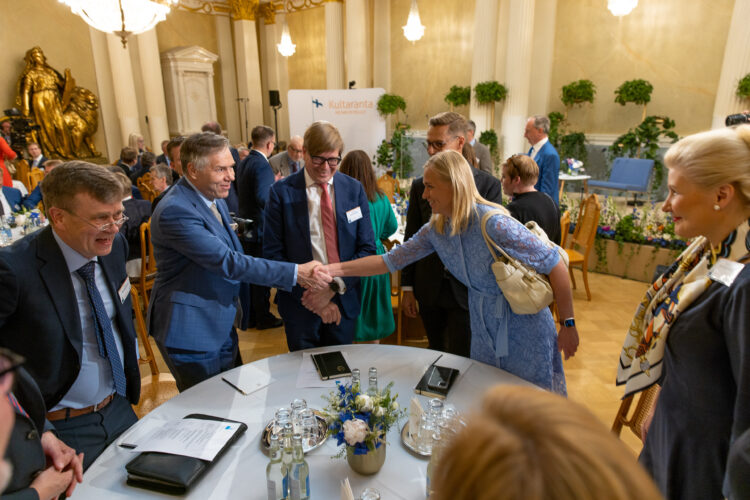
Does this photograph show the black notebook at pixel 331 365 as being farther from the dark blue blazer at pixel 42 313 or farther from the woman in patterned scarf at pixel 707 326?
the woman in patterned scarf at pixel 707 326

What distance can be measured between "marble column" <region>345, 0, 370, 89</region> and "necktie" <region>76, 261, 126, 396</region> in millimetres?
9834

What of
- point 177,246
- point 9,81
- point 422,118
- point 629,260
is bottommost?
point 629,260

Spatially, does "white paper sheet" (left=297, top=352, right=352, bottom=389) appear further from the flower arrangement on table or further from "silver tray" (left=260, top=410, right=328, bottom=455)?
the flower arrangement on table

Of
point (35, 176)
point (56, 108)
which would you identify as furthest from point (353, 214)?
point (56, 108)

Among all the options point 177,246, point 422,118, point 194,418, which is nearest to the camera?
point 194,418

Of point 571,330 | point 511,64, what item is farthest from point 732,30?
point 571,330

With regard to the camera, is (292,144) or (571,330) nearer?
(571,330)

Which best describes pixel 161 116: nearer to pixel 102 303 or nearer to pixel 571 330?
pixel 102 303

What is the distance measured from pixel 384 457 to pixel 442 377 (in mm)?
495

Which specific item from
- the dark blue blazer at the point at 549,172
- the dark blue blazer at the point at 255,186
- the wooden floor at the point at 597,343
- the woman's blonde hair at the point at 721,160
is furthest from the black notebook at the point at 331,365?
the dark blue blazer at the point at 549,172

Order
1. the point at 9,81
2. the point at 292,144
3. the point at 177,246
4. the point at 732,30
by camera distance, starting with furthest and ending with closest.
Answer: the point at 9,81 < the point at 732,30 < the point at 292,144 < the point at 177,246

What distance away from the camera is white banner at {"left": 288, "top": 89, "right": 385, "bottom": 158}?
24.4 ft

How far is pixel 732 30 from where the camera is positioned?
665 cm

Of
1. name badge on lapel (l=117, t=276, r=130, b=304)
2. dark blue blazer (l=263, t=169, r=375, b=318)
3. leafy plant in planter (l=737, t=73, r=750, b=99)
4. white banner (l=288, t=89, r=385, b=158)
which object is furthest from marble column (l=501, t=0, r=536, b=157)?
name badge on lapel (l=117, t=276, r=130, b=304)
